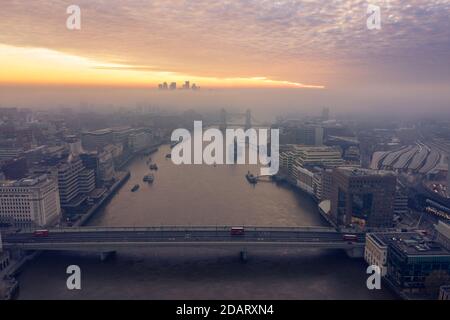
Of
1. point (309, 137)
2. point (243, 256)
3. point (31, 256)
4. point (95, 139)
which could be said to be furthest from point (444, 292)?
point (95, 139)

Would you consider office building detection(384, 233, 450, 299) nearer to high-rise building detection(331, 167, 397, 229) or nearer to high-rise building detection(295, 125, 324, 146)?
high-rise building detection(331, 167, 397, 229)

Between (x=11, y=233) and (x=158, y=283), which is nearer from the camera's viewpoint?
(x=158, y=283)

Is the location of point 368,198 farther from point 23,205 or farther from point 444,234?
point 23,205

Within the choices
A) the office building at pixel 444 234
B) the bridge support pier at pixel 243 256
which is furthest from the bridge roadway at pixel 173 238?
the office building at pixel 444 234

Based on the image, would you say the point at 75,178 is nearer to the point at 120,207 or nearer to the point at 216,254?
the point at 120,207

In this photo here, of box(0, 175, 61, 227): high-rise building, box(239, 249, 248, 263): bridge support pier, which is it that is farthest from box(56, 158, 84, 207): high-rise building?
box(239, 249, 248, 263): bridge support pier
